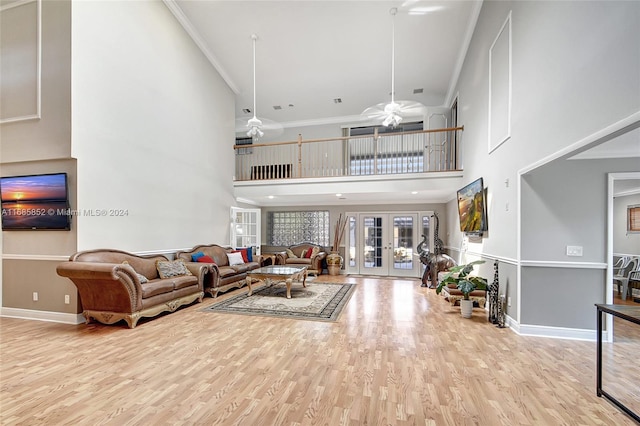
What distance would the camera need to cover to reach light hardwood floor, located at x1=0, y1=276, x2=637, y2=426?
2023 mm

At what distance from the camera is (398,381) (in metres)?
2.46

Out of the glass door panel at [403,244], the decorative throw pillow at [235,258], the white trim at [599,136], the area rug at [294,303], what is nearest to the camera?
the white trim at [599,136]

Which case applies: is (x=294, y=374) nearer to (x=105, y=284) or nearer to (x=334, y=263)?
(x=105, y=284)

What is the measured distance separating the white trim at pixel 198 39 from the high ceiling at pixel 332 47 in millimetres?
23

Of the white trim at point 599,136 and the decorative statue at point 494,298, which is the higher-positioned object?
the white trim at point 599,136

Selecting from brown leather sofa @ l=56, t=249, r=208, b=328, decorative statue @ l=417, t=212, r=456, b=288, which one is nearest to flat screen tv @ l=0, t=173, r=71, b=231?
brown leather sofa @ l=56, t=249, r=208, b=328

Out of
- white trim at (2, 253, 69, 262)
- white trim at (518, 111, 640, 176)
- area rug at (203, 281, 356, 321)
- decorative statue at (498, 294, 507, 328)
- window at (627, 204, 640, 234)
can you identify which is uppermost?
white trim at (518, 111, 640, 176)

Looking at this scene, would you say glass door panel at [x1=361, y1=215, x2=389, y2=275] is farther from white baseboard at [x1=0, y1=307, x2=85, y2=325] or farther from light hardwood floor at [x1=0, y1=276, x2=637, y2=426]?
white baseboard at [x1=0, y1=307, x2=85, y2=325]

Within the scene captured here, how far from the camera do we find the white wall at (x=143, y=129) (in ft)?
13.6

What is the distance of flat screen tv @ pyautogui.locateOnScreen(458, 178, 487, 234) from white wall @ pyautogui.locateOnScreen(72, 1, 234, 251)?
18.9 ft

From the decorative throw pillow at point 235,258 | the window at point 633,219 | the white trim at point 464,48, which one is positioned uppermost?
the white trim at point 464,48

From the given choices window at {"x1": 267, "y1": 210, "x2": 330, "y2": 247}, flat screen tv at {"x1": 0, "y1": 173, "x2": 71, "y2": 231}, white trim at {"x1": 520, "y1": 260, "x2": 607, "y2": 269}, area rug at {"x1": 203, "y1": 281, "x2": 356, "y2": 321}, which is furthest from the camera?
window at {"x1": 267, "y1": 210, "x2": 330, "y2": 247}

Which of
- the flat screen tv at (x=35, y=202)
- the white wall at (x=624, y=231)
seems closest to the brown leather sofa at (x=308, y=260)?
the flat screen tv at (x=35, y=202)

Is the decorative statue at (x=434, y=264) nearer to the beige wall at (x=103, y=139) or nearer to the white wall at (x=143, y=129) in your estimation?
the white wall at (x=143, y=129)
